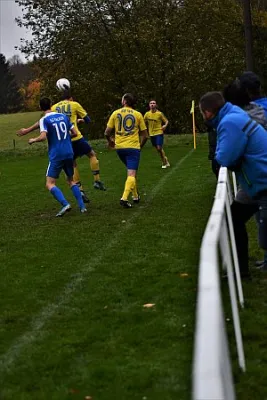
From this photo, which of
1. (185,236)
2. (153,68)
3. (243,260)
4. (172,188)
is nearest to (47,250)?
(185,236)

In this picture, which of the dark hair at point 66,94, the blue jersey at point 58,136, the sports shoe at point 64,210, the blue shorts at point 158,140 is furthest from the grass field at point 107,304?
the blue shorts at point 158,140

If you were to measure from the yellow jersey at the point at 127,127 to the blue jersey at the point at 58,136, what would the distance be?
0.95 meters

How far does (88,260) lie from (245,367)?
3773mm

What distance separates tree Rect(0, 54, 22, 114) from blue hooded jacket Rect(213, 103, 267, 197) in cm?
8802

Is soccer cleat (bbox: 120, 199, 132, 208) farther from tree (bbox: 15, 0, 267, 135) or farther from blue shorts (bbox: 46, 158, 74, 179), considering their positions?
tree (bbox: 15, 0, 267, 135)

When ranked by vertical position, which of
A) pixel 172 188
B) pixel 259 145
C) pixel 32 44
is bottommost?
pixel 172 188

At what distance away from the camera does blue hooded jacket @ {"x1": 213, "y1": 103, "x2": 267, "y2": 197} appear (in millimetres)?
5754

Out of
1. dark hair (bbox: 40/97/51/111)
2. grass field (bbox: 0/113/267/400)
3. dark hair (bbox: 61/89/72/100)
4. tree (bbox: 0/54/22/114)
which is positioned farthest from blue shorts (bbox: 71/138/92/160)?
tree (bbox: 0/54/22/114)

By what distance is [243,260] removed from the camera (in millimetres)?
6648

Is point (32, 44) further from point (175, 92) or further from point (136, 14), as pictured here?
point (175, 92)

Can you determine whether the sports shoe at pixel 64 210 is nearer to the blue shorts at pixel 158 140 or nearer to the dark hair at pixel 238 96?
the dark hair at pixel 238 96

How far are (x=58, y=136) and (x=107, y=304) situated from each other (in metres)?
5.41

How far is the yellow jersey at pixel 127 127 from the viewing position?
11680 millimetres

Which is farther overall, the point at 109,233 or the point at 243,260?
the point at 109,233
